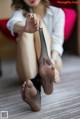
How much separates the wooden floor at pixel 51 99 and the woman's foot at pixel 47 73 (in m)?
0.10

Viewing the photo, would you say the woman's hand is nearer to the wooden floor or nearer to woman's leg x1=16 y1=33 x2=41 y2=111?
woman's leg x1=16 y1=33 x2=41 y2=111

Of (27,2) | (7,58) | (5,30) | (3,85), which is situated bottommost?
(7,58)

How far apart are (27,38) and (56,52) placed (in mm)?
193

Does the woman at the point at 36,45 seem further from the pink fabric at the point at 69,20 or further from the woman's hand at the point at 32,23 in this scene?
the pink fabric at the point at 69,20

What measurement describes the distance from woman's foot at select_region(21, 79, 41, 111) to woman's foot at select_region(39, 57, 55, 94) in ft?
0.16

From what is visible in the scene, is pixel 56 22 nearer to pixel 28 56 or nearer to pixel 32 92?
pixel 28 56

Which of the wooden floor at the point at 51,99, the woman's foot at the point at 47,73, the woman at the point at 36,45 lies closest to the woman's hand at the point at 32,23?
the woman at the point at 36,45

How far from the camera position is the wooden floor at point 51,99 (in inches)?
41.2

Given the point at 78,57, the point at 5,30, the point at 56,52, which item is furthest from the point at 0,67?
the point at 78,57

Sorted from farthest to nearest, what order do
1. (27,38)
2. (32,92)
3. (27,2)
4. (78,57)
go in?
(78,57)
(27,2)
(27,38)
(32,92)

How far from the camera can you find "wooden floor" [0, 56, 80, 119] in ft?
3.43

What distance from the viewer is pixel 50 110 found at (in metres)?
1.08

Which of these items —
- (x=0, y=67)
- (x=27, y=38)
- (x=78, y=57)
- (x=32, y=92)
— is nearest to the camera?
(x=32, y=92)

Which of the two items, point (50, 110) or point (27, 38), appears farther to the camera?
point (27, 38)
